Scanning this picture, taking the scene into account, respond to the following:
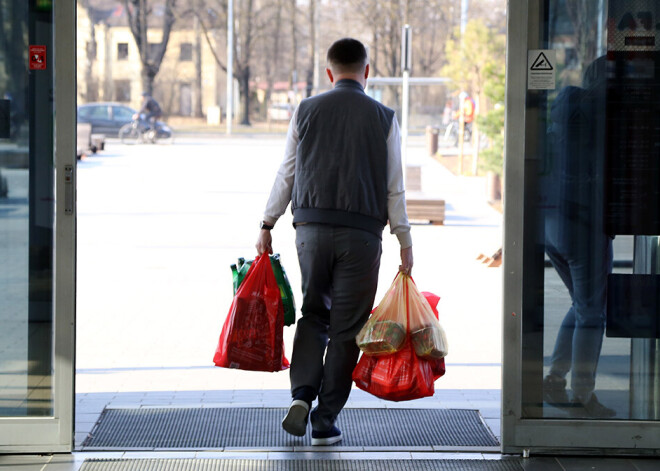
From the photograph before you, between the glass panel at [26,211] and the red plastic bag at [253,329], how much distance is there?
82 centimetres

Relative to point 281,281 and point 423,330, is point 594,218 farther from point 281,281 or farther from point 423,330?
point 281,281

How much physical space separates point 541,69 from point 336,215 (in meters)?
1.13

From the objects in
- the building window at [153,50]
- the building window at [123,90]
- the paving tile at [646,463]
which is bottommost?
the paving tile at [646,463]

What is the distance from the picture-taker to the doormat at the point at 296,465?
432cm

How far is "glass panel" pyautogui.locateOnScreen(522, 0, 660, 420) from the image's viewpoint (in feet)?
14.5

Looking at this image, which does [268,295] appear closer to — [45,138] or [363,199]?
[363,199]

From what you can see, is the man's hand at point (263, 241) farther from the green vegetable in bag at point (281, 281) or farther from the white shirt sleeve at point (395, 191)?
the white shirt sleeve at point (395, 191)

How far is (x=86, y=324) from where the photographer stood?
25.0ft

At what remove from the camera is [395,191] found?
4574 mm

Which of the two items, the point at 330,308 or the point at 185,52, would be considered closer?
the point at 330,308

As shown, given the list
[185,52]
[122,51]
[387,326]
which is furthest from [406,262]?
[185,52]

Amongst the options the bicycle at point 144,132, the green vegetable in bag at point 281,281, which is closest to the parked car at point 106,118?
the bicycle at point 144,132

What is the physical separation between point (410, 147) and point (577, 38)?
95.7 feet

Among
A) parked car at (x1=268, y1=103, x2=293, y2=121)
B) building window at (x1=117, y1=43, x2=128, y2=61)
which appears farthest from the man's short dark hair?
building window at (x1=117, y1=43, x2=128, y2=61)
